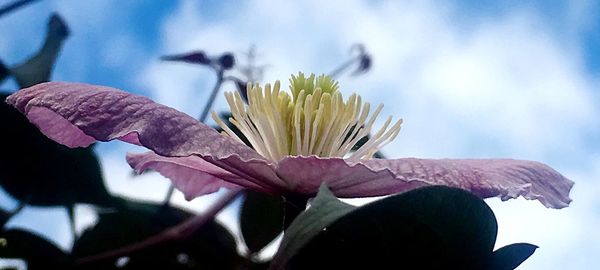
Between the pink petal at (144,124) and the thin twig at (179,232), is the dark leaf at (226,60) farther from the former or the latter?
the pink petal at (144,124)

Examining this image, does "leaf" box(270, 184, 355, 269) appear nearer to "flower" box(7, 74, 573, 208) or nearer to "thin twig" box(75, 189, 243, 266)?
"flower" box(7, 74, 573, 208)

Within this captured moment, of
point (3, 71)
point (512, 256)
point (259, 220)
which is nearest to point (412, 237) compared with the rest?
point (512, 256)

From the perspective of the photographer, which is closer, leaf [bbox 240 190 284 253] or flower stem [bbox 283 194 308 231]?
flower stem [bbox 283 194 308 231]

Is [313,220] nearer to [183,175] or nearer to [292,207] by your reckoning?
[292,207]

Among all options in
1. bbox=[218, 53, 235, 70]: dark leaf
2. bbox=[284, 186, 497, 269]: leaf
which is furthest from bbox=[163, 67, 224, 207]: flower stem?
bbox=[284, 186, 497, 269]: leaf

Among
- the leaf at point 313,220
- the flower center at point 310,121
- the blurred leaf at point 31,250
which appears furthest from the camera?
the blurred leaf at point 31,250

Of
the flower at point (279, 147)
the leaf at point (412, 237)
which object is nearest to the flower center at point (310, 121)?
the flower at point (279, 147)

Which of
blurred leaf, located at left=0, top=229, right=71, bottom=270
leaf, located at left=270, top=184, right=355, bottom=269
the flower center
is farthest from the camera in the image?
blurred leaf, located at left=0, top=229, right=71, bottom=270
